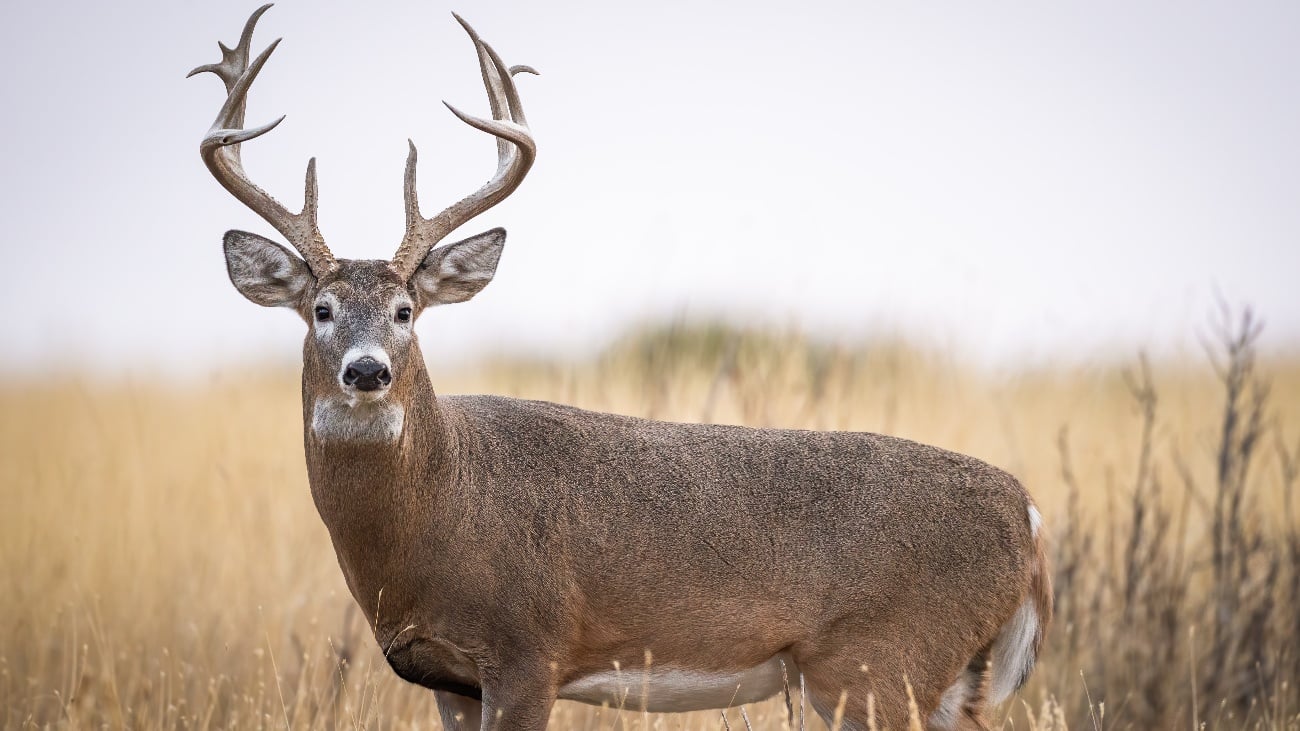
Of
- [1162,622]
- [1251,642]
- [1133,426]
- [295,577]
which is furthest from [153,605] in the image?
[1133,426]

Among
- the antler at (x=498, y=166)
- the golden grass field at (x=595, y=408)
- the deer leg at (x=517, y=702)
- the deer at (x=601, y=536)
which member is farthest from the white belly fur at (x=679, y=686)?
the antler at (x=498, y=166)

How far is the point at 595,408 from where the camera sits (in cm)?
1022

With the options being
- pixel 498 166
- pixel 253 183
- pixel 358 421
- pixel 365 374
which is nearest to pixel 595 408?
pixel 498 166

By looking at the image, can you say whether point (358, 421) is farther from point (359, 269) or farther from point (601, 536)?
point (601, 536)

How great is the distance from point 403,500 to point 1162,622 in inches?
206

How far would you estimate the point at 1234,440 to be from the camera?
27.9 feet

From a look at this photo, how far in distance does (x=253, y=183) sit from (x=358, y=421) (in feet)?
4.04

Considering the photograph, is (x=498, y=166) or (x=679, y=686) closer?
(x=679, y=686)

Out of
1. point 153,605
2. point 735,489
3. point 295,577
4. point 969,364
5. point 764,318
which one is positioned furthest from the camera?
point 969,364

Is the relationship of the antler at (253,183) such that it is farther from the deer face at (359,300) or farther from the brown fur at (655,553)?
the brown fur at (655,553)

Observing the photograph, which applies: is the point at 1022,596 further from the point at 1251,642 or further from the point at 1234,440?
the point at 1234,440

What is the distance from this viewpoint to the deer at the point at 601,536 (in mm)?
4945

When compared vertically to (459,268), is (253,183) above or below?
above

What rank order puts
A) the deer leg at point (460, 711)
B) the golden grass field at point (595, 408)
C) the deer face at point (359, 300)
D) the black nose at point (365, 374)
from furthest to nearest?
the golden grass field at point (595, 408) → the deer leg at point (460, 711) → the deer face at point (359, 300) → the black nose at point (365, 374)
